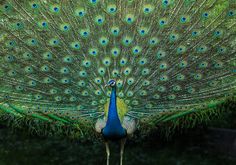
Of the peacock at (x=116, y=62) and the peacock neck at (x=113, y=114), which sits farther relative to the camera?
the peacock at (x=116, y=62)

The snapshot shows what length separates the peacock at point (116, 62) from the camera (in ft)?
13.0

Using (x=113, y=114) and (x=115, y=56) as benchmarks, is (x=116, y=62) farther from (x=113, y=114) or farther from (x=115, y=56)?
(x=113, y=114)

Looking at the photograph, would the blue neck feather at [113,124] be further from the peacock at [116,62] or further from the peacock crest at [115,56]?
the peacock crest at [115,56]

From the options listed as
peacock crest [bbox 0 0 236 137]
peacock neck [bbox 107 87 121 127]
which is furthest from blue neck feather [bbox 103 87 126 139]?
peacock crest [bbox 0 0 236 137]

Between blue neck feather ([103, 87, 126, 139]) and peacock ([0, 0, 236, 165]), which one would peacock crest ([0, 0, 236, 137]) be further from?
blue neck feather ([103, 87, 126, 139])

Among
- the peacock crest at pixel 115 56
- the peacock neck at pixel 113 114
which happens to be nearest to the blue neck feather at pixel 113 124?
the peacock neck at pixel 113 114

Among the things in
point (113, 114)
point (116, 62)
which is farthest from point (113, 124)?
point (116, 62)

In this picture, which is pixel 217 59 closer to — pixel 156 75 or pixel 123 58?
pixel 156 75

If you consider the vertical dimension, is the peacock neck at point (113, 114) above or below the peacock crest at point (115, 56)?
below

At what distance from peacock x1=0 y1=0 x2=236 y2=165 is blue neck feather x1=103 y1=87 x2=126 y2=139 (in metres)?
0.01

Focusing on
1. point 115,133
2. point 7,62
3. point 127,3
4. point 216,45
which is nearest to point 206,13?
point 216,45

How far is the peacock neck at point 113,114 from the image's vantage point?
3.74 meters

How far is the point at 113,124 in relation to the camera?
3.87 m

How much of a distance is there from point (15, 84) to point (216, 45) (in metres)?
1.95
